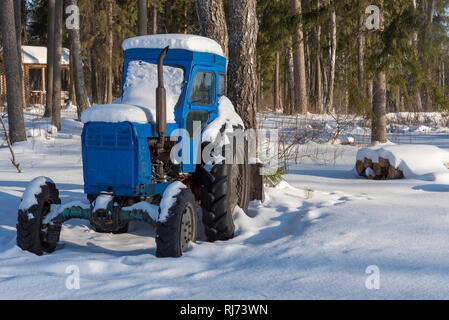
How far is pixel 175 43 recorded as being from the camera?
5254 mm

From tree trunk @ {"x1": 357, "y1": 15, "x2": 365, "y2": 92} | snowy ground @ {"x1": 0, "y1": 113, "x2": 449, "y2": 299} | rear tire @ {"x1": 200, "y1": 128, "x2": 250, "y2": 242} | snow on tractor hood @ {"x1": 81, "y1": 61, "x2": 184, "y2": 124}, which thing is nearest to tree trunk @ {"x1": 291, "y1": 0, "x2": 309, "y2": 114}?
tree trunk @ {"x1": 357, "y1": 15, "x2": 365, "y2": 92}

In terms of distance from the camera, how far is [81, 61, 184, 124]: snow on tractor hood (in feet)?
15.0

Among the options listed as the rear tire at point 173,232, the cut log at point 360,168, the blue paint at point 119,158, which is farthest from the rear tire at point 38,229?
the cut log at point 360,168

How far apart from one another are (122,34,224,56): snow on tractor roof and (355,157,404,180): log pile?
15.8ft

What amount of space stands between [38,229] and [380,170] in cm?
652

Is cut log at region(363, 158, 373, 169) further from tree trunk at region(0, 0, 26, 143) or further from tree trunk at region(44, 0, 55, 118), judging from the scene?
tree trunk at region(44, 0, 55, 118)

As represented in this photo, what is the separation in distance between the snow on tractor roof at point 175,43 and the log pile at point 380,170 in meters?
4.81

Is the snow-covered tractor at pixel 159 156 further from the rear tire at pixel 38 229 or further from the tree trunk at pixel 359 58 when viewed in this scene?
the tree trunk at pixel 359 58

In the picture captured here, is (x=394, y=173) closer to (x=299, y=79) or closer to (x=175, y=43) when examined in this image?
(x=175, y=43)

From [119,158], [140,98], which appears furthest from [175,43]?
[119,158]

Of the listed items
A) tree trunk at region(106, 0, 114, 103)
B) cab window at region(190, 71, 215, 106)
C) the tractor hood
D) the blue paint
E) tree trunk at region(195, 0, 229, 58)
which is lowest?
the blue paint

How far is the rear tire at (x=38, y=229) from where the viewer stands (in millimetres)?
4672

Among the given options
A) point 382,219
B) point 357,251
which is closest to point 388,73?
point 382,219
